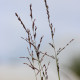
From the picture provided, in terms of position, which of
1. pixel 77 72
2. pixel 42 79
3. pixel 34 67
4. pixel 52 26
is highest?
pixel 77 72

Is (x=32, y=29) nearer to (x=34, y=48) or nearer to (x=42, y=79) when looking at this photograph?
(x=34, y=48)

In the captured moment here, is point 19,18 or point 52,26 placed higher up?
point 19,18

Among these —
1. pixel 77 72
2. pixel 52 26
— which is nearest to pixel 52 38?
pixel 52 26

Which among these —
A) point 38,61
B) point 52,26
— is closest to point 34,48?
point 38,61

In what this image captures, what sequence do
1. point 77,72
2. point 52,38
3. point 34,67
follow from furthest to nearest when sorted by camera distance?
point 77,72, point 34,67, point 52,38

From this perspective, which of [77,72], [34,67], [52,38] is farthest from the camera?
[77,72]

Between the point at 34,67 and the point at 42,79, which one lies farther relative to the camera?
the point at 34,67

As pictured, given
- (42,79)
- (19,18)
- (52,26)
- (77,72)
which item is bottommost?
(42,79)

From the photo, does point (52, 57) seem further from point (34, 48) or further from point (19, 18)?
point (19, 18)

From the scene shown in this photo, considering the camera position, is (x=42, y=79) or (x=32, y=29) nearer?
(x=42, y=79)
